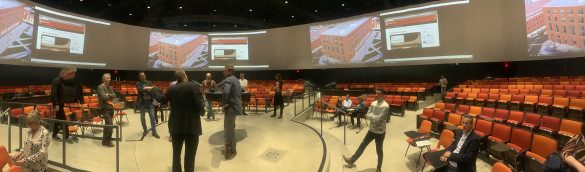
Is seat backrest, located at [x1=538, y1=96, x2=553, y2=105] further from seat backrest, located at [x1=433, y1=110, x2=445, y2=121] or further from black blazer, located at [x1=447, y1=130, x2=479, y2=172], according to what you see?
black blazer, located at [x1=447, y1=130, x2=479, y2=172]

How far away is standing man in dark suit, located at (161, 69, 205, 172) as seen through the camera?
8.88 ft

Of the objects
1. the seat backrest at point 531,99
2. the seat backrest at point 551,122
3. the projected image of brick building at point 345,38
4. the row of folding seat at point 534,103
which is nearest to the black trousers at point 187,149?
the seat backrest at point 551,122

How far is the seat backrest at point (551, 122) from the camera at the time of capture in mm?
4527

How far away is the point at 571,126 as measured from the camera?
427cm

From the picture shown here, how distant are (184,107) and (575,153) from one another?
364 centimetres

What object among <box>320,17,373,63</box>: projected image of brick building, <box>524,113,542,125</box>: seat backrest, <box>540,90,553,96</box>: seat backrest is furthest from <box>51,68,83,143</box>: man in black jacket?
<box>320,17,373,63</box>: projected image of brick building

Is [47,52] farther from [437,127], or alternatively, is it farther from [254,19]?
[437,127]

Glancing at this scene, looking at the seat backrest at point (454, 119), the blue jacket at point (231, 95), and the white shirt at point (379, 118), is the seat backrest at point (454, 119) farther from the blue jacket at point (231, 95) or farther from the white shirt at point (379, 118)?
the blue jacket at point (231, 95)

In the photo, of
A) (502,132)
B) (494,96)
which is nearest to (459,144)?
(502,132)

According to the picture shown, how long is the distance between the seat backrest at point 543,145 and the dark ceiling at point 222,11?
11.2 m

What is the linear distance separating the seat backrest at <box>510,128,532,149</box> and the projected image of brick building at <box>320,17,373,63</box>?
10395 mm

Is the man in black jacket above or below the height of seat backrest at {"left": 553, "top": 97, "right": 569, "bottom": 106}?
above

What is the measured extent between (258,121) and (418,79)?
12075 millimetres

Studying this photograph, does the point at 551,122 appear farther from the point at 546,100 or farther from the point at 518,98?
the point at 518,98
